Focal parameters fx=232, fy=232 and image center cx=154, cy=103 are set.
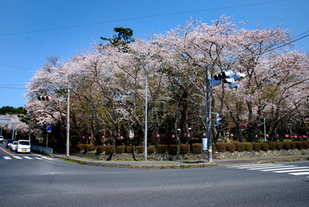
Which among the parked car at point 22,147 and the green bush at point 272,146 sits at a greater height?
the green bush at point 272,146

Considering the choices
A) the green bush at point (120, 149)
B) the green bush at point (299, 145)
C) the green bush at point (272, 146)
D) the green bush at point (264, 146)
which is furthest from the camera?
the green bush at point (299, 145)

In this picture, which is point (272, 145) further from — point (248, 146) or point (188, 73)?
point (188, 73)

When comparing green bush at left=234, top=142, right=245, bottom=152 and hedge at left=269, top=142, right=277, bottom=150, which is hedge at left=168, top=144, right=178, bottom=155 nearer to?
green bush at left=234, top=142, right=245, bottom=152

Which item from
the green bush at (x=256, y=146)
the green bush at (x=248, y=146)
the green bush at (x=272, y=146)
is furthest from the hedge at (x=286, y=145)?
the green bush at (x=248, y=146)

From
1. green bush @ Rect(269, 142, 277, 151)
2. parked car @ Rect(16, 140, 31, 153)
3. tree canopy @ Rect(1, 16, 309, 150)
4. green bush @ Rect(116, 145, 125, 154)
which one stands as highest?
tree canopy @ Rect(1, 16, 309, 150)

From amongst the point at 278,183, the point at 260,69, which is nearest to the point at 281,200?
the point at 278,183

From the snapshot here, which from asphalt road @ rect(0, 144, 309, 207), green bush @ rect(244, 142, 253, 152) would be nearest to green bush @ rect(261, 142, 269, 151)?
green bush @ rect(244, 142, 253, 152)

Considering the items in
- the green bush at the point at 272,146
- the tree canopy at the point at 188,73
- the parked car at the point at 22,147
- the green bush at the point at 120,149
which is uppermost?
the tree canopy at the point at 188,73

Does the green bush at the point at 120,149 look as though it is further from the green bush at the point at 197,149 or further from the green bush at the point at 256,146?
the green bush at the point at 256,146

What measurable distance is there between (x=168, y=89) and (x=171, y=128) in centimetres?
930

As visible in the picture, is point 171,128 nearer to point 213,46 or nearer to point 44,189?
point 213,46

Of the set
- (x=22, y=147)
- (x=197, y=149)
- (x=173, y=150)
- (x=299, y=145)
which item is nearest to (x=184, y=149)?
(x=173, y=150)

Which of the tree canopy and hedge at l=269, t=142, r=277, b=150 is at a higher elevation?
the tree canopy

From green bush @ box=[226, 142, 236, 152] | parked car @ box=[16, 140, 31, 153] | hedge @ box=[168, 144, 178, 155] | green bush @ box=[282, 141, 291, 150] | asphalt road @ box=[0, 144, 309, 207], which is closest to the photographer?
asphalt road @ box=[0, 144, 309, 207]
